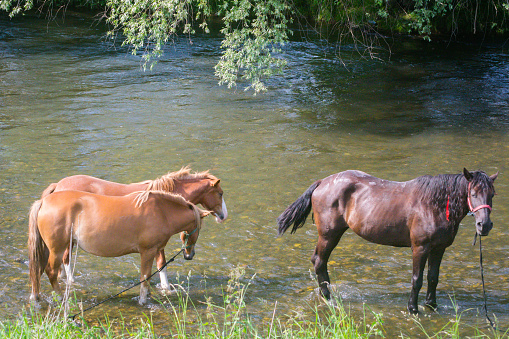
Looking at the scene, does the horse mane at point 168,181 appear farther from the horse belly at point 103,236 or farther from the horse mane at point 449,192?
the horse mane at point 449,192

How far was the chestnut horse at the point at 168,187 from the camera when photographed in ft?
20.4

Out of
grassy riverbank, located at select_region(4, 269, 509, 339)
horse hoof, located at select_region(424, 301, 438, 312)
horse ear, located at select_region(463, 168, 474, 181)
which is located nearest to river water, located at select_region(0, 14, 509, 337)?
horse hoof, located at select_region(424, 301, 438, 312)

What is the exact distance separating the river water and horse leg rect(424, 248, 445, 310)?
0.15 metres

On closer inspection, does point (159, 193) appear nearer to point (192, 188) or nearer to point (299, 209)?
point (192, 188)

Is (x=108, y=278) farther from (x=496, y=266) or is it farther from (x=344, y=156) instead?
(x=344, y=156)

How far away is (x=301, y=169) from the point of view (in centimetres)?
1058

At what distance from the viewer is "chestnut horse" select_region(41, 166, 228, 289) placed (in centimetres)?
622

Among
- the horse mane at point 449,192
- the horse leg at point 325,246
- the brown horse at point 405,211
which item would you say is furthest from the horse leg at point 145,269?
the horse mane at point 449,192

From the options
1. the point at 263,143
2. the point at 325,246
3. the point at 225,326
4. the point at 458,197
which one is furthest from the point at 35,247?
the point at 263,143

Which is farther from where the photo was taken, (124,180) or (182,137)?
(182,137)

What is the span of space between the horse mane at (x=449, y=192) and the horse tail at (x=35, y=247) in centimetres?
413

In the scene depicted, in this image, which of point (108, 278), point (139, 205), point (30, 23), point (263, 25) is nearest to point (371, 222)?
point (139, 205)

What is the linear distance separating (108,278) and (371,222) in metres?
3.25

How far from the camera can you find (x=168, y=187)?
625 centimetres
